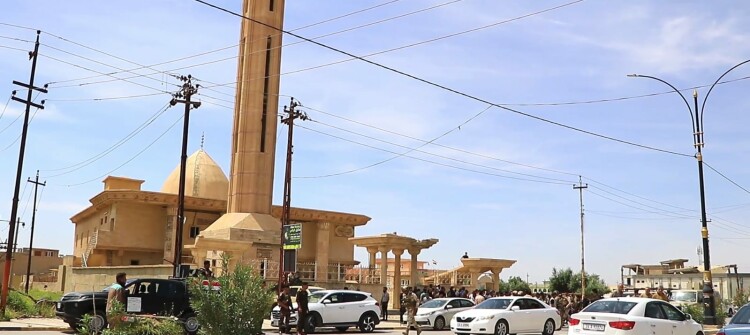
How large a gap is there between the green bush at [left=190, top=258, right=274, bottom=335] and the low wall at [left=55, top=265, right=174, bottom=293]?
20.3 metres

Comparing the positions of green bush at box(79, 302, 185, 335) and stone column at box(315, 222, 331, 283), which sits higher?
stone column at box(315, 222, 331, 283)

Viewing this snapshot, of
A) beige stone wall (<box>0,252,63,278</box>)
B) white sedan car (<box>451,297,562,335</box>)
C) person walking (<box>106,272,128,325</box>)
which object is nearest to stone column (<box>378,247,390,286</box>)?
white sedan car (<box>451,297,562,335</box>)

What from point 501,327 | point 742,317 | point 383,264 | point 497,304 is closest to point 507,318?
point 501,327

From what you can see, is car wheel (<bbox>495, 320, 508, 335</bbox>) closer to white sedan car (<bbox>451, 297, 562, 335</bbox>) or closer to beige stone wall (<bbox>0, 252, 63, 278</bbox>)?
white sedan car (<bbox>451, 297, 562, 335</bbox>)

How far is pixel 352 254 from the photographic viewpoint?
54.9 m

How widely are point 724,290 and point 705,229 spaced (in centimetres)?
4862

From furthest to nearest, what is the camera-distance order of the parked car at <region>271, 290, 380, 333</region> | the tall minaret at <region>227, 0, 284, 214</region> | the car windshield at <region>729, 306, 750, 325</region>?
the tall minaret at <region>227, 0, 284, 214</region>, the parked car at <region>271, 290, 380, 333</region>, the car windshield at <region>729, 306, 750, 325</region>

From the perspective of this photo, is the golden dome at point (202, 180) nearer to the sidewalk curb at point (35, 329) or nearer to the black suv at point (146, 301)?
the sidewalk curb at point (35, 329)

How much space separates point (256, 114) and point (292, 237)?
44.8ft

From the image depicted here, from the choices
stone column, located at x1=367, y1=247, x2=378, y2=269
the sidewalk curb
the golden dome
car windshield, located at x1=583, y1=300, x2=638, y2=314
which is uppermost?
the golden dome

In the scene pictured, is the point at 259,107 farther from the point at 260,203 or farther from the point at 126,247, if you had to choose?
the point at 126,247

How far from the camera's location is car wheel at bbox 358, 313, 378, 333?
969 inches

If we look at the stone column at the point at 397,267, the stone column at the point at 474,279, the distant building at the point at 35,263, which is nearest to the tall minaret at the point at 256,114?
the stone column at the point at 397,267

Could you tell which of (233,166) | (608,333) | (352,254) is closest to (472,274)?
(352,254)
